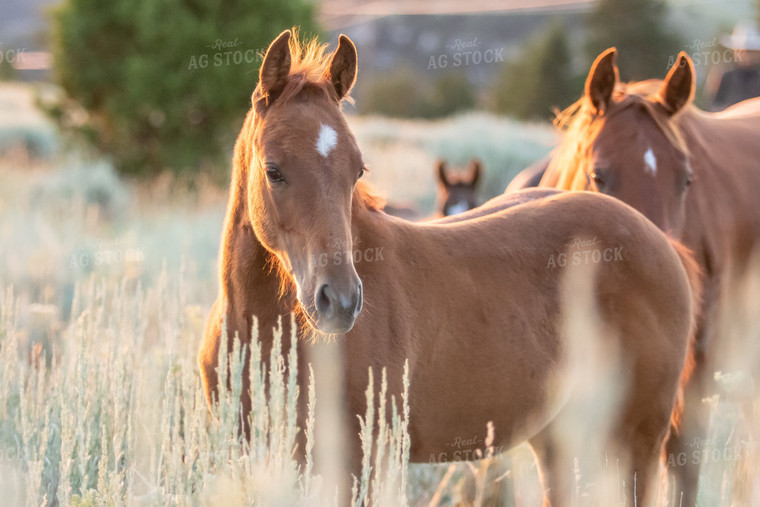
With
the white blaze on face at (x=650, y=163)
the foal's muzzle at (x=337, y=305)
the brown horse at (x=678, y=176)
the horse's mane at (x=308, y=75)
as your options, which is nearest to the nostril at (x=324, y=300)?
the foal's muzzle at (x=337, y=305)

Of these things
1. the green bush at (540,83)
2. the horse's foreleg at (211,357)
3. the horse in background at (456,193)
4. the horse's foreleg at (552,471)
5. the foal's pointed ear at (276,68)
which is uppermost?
the green bush at (540,83)

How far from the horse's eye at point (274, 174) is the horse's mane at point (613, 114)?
7.46 ft

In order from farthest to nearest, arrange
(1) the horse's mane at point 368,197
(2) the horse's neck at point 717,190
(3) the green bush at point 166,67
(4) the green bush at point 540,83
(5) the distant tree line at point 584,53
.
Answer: (4) the green bush at point 540,83
(5) the distant tree line at point 584,53
(3) the green bush at point 166,67
(2) the horse's neck at point 717,190
(1) the horse's mane at point 368,197

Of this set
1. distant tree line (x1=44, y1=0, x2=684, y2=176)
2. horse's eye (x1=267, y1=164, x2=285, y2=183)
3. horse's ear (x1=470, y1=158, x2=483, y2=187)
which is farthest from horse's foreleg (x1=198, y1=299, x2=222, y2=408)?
distant tree line (x1=44, y1=0, x2=684, y2=176)

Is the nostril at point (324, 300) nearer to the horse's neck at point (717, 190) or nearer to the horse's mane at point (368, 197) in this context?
the horse's mane at point (368, 197)

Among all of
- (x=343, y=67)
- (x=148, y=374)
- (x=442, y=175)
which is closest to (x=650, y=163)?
(x=343, y=67)

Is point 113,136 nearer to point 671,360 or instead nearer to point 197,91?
point 197,91

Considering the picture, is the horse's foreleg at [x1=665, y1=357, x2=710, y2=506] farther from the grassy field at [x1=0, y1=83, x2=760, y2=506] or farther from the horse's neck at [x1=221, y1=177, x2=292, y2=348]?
the horse's neck at [x1=221, y1=177, x2=292, y2=348]

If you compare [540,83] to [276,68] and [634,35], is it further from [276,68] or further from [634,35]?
[276,68]

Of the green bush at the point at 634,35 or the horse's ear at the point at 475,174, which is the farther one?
the green bush at the point at 634,35

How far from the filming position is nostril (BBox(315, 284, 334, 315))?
244cm

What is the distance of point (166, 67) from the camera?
12.2m

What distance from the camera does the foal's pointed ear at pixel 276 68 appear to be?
109 inches

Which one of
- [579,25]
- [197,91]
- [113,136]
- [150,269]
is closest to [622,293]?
[150,269]
